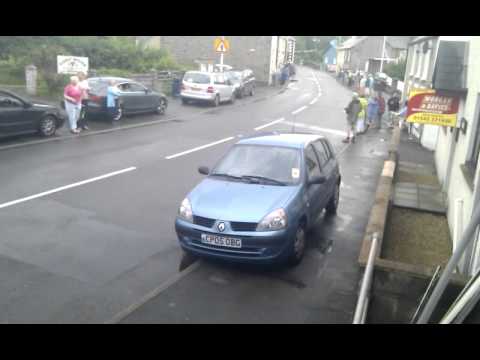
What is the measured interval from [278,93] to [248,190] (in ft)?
109

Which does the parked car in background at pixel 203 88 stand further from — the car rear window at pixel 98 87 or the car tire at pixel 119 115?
the car rear window at pixel 98 87

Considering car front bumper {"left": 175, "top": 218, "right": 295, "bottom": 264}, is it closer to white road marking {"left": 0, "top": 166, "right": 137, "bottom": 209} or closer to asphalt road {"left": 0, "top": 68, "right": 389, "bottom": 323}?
asphalt road {"left": 0, "top": 68, "right": 389, "bottom": 323}

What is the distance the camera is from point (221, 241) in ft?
22.1

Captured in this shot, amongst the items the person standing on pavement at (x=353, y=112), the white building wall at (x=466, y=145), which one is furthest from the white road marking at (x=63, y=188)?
the person standing on pavement at (x=353, y=112)

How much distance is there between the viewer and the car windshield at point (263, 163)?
25.8 feet

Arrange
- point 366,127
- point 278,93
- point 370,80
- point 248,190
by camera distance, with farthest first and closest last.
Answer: point 278,93, point 370,80, point 366,127, point 248,190

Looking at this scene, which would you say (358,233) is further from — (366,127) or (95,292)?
(366,127)

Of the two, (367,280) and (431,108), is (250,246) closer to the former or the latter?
(367,280)

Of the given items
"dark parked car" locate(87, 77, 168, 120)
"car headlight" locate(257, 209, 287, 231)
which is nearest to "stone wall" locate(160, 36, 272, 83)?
"dark parked car" locate(87, 77, 168, 120)

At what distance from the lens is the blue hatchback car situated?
6727 mm

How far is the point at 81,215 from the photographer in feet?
29.4

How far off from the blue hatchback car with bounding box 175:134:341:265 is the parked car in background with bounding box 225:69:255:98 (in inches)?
942
